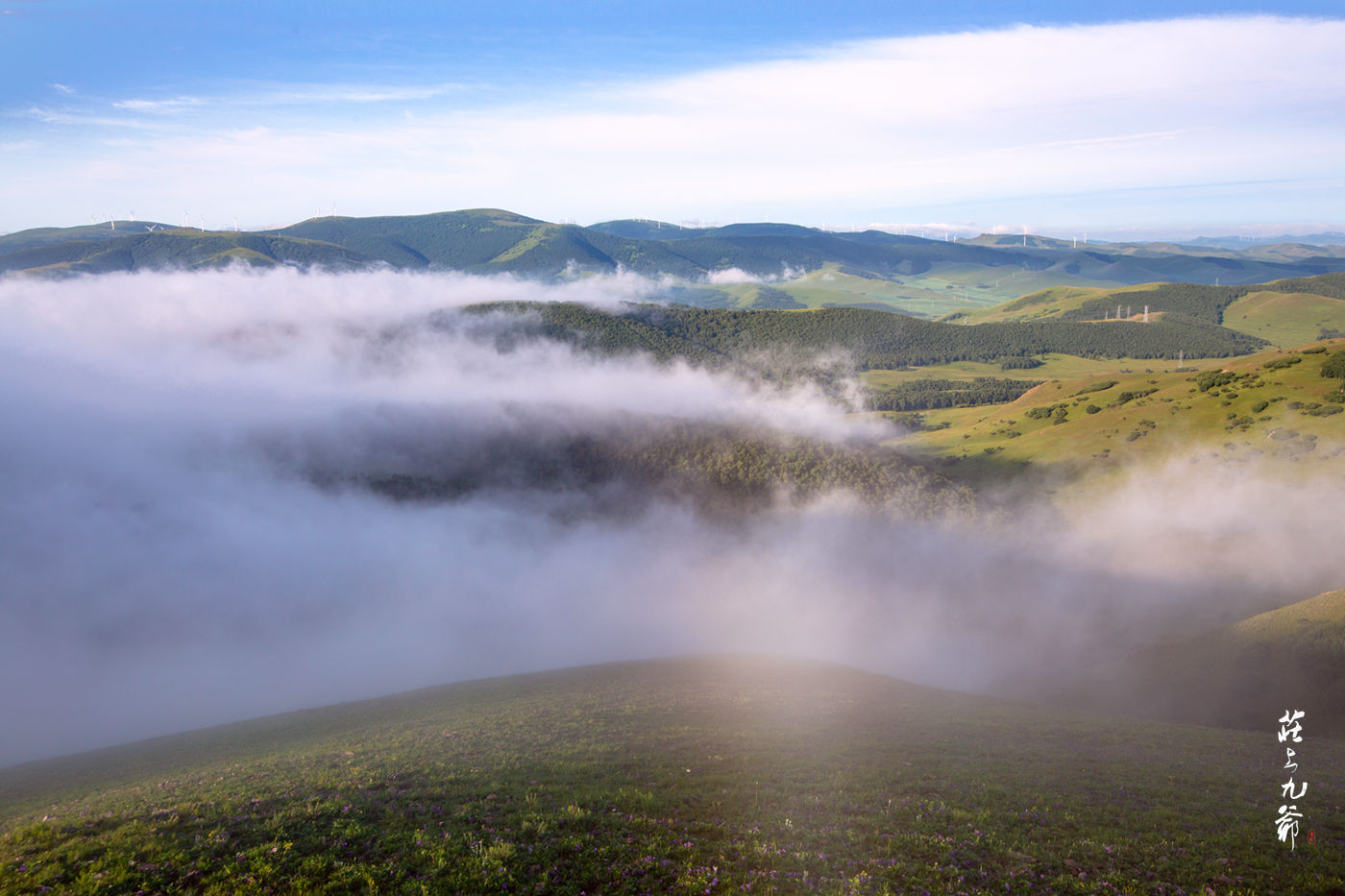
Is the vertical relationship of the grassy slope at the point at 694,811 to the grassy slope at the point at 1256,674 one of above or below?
above

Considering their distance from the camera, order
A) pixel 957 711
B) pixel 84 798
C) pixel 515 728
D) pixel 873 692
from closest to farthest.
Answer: pixel 84 798, pixel 515 728, pixel 957 711, pixel 873 692

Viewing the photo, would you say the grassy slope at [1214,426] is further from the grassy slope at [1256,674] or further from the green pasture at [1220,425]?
the grassy slope at [1256,674]

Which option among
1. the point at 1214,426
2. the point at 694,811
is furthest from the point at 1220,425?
the point at 694,811

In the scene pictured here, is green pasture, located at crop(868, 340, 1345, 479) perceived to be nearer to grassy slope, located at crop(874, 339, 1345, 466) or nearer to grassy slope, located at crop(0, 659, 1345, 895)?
grassy slope, located at crop(874, 339, 1345, 466)

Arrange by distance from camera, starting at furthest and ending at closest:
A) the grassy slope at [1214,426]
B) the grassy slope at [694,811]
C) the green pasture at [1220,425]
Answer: the grassy slope at [1214,426], the green pasture at [1220,425], the grassy slope at [694,811]

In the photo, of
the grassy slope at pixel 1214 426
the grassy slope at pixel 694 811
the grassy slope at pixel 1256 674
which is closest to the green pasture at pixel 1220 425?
the grassy slope at pixel 1214 426

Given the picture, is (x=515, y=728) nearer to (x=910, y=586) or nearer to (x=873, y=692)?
(x=873, y=692)

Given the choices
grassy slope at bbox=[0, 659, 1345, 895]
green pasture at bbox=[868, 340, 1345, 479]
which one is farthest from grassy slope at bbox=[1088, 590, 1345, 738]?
green pasture at bbox=[868, 340, 1345, 479]

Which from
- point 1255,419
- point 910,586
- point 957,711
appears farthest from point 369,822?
point 1255,419

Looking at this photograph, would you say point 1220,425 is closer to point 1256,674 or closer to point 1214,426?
point 1214,426
